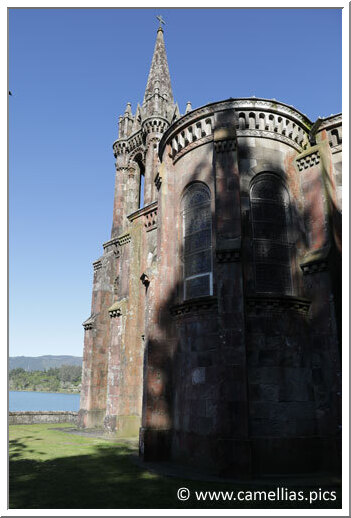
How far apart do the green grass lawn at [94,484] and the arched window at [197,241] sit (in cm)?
610

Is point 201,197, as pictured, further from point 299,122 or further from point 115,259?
point 115,259

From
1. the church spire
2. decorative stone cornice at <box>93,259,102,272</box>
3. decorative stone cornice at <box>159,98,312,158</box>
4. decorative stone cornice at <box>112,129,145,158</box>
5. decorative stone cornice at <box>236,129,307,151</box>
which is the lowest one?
decorative stone cornice at <box>93,259,102,272</box>

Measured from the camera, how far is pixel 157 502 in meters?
8.09

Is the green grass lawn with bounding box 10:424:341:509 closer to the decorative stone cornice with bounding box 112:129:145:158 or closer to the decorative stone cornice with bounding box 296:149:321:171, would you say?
the decorative stone cornice with bounding box 296:149:321:171

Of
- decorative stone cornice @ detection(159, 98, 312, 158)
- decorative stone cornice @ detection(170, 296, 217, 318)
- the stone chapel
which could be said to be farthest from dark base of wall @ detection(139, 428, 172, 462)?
decorative stone cornice @ detection(159, 98, 312, 158)

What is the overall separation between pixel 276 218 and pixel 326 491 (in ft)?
28.1

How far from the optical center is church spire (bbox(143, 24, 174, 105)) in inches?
1198

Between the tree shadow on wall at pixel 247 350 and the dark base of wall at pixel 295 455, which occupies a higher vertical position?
the tree shadow on wall at pixel 247 350

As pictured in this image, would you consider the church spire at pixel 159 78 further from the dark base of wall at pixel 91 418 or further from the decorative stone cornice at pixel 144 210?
the dark base of wall at pixel 91 418

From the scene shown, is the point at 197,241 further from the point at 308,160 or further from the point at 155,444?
the point at 155,444

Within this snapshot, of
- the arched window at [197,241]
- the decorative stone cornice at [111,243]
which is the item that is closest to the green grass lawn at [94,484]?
the arched window at [197,241]

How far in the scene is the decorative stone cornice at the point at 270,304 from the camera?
12.5 metres

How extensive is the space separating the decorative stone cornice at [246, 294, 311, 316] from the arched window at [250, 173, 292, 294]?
0.54 meters

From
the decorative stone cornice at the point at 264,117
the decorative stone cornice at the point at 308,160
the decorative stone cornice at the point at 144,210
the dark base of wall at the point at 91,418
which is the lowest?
the dark base of wall at the point at 91,418
